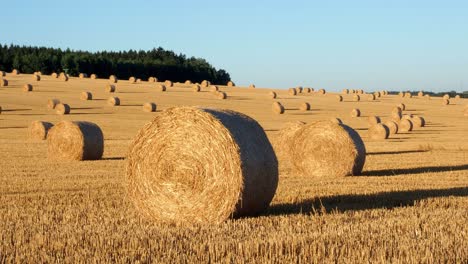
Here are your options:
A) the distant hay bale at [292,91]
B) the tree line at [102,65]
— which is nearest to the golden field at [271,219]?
the distant hay bale at [292,91]

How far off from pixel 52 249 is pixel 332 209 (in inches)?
169

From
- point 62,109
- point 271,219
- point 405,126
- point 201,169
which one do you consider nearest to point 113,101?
point 62,109

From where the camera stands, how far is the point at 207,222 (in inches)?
378

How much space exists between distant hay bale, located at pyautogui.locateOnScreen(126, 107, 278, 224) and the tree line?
69.1m

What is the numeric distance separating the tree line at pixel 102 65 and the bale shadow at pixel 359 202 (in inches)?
2697

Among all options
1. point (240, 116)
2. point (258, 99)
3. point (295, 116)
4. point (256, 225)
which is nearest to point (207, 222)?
point (256, 225)

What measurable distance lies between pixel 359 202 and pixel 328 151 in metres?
5.78

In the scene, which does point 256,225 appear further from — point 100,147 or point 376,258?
point 100,147

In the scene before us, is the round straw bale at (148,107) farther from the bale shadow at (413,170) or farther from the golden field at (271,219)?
the bale shadow at (413,170)

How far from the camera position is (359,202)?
37.3 ft

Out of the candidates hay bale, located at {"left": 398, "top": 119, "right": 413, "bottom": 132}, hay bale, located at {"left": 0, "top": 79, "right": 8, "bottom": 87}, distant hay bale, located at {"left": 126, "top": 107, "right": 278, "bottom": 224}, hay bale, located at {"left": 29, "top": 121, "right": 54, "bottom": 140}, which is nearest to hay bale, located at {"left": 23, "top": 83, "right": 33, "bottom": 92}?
hay bale, located at {"left": 0, "top": 79, "right": 8, "bottom": 87}

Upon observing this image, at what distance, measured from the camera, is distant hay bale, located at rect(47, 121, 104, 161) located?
2100cm

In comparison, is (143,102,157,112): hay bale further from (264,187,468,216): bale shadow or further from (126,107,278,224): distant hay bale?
(126,107,278,224): distant hay bale

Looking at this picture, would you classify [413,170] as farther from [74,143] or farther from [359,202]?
[74,143]
